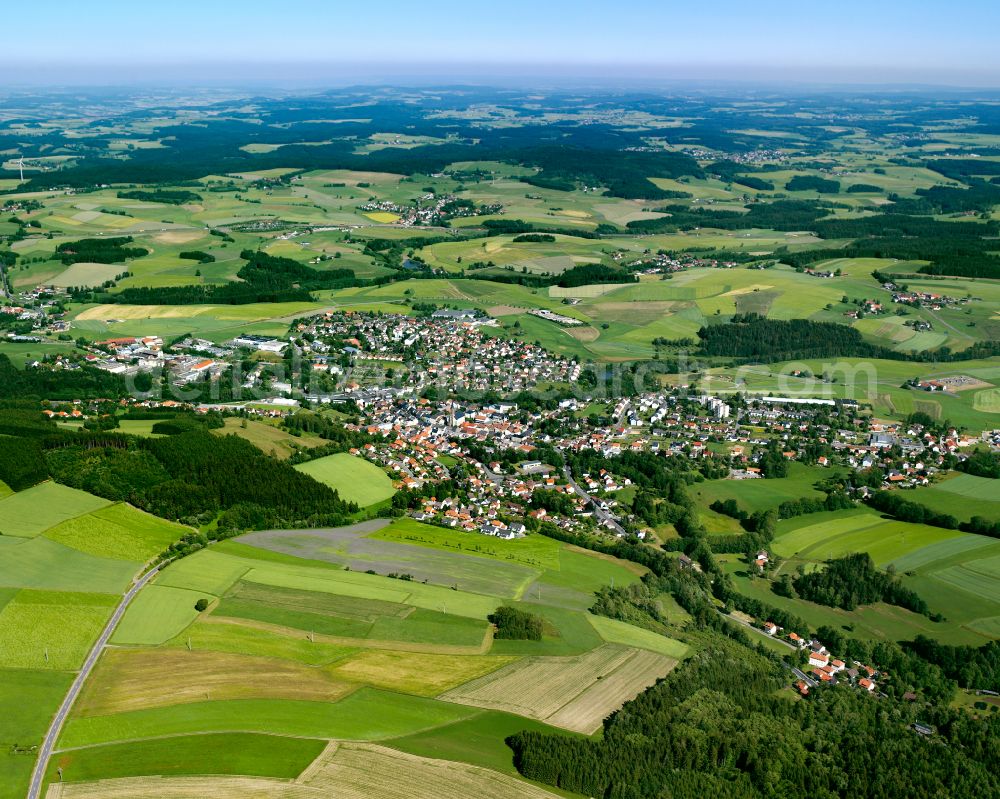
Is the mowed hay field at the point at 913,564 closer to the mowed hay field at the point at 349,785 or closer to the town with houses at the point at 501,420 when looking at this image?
the town with houses at the point at 501,420

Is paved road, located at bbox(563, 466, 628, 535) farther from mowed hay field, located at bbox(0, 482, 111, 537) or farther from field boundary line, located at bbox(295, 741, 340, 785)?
mowed hay field, located at bbox(0, 482, 111, 537)

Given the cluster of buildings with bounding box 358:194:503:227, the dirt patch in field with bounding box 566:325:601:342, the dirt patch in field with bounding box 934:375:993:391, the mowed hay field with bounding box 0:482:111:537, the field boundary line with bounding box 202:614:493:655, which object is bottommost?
the field boundary line with bounding box 202:614:493:655

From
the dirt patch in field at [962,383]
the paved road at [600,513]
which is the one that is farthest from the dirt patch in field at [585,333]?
the paved road at [600,513]

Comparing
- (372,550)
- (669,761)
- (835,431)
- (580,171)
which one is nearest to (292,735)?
(669,761)

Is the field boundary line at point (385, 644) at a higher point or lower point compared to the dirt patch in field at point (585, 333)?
lower

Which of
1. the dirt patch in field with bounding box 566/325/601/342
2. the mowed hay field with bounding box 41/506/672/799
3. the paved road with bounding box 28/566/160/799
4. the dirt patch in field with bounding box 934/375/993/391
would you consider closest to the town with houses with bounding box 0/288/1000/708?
the dirt patch in field with bounding box 934/375/993/391
